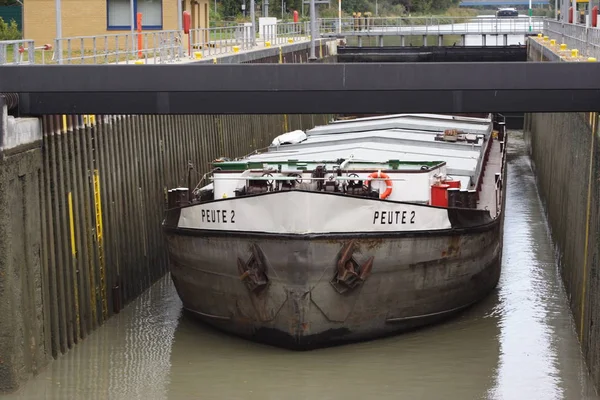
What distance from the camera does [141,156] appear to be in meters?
23.8

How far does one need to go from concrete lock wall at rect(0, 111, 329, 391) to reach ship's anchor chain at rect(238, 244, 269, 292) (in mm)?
2782

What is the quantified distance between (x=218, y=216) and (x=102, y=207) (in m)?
2.85

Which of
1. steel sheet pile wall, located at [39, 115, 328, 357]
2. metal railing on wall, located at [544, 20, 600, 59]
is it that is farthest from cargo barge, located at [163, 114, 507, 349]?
metal railing on wall, located at [544, 20, 600, 59]

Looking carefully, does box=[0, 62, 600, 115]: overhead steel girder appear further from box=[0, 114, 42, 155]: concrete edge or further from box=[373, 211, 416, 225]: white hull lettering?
box=[373, 211, 416, 225]: white hull lettering

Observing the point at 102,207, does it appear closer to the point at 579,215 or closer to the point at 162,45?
the point at 579,215

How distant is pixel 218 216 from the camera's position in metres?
19.0

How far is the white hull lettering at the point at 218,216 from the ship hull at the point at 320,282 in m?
0.20

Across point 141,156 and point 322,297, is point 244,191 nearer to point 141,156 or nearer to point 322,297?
point 322,297

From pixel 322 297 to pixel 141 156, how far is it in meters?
6.73

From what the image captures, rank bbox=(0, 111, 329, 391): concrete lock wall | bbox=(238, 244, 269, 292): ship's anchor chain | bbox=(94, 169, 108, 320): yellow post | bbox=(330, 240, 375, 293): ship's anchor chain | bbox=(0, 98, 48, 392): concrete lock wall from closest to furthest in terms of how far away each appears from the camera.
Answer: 1. bbox=(0, 98, 48, 392): concrete lock wall
2. bbox=(0, 111, 329, 391): concrete lock wall
3. bbox=(330, 240, 375, 293): ship's anchor chain
4. bbox=(238, 244, 269, 292): ship's anchor chain
5. bbox=(94, 169, 108, 320): yellow post

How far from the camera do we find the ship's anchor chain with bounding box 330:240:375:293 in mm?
18281

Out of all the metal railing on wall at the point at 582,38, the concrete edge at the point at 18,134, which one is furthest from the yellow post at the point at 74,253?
the metal railing on wall at the point at 582,38

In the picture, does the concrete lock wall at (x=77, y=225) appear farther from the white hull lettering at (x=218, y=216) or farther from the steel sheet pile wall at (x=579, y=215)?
the steel sheet pile wall at (x=579, y=215)

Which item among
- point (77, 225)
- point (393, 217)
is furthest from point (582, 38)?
point (77, 225)
